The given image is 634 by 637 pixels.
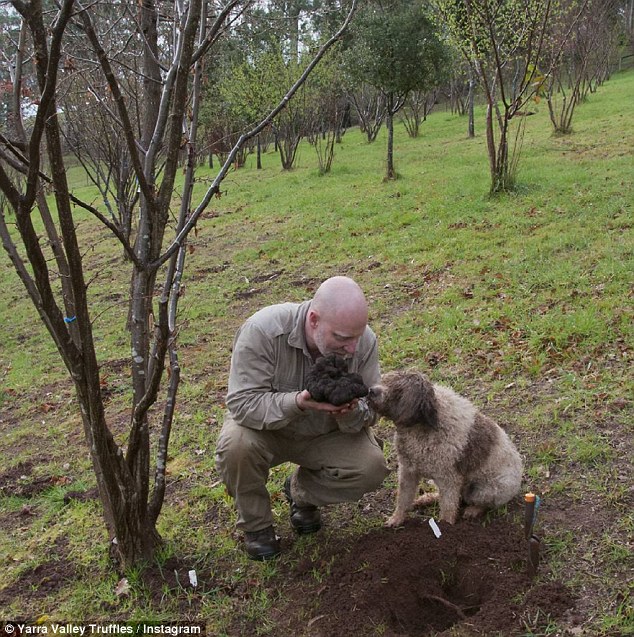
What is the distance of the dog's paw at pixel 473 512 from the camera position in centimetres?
373

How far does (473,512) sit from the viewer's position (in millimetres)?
3738

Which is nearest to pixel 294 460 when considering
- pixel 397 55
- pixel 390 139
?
pixel 390 139

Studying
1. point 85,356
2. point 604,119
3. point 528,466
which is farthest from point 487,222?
point 604,119

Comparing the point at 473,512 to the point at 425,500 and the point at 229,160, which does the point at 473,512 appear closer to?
the point at 425,500

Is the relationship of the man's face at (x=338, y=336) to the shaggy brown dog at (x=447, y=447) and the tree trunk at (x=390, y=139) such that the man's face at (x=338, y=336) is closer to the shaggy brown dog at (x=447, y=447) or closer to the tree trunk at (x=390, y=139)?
the shaggy brown dog at (x=447, y=447)

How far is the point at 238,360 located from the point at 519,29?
36.6 feet

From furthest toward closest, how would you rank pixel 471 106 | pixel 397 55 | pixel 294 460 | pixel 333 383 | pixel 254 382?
pixel 471 106
pixel 397 55
pixel 294 460
pixel 254 382
pixel 333 383

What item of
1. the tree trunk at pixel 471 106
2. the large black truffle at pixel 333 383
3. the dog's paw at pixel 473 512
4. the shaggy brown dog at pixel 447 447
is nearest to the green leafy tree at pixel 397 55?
the tree trunk at pixel 471 106

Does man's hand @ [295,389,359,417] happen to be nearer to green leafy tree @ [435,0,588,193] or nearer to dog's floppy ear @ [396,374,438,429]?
dog's floppy ear @ [396,374,438,429]

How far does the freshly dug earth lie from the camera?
2934mm

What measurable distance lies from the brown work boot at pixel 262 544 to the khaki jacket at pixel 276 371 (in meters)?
0.65

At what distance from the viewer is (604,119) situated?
19.5 m

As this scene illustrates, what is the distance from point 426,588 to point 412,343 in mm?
3617

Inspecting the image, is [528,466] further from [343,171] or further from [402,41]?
[343,171]
